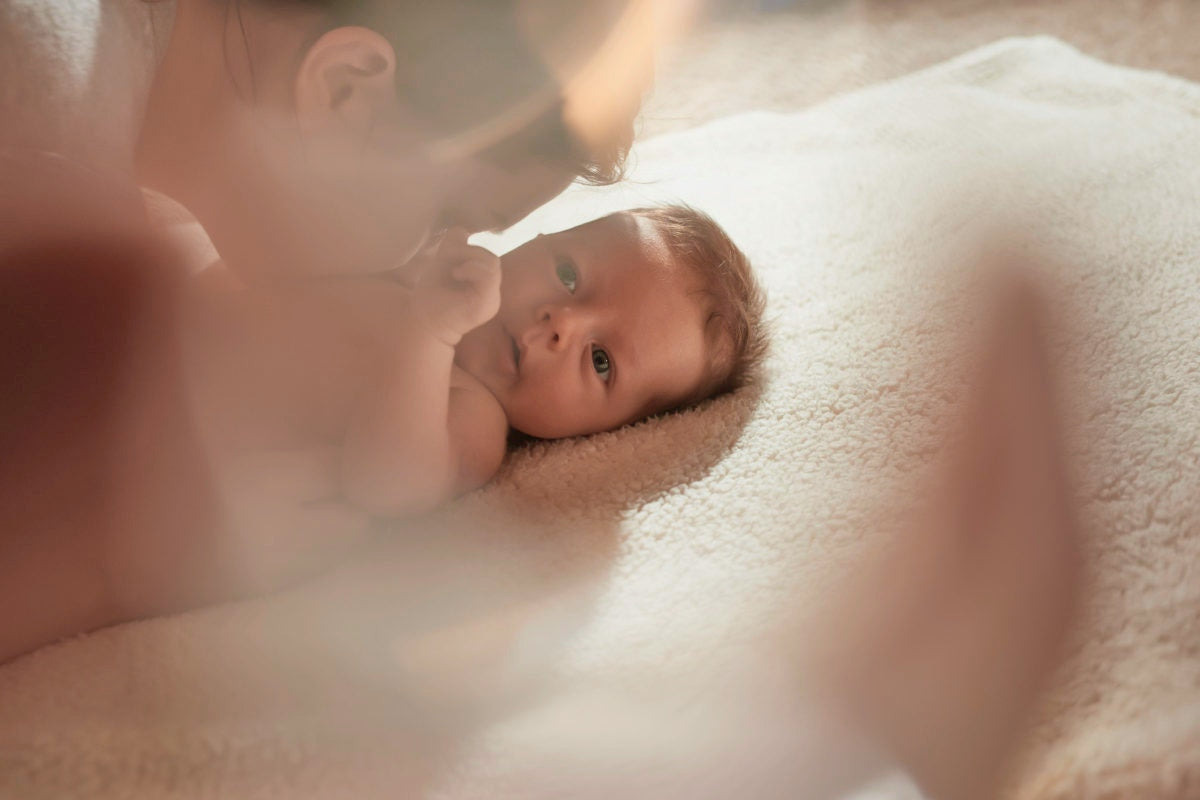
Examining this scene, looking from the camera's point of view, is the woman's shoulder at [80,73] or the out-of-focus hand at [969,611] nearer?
the out-of-focus hand at [969,611]

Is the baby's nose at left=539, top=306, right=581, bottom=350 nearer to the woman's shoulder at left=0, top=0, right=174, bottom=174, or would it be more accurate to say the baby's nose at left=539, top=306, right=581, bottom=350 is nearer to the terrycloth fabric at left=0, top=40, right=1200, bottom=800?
the terrycloth fabric at left=0, top=40, right=1200, bottom=800

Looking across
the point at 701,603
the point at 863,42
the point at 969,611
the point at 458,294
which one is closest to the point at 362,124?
the point at 458,294

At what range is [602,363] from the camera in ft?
2.74

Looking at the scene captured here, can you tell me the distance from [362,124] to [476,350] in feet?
0.71

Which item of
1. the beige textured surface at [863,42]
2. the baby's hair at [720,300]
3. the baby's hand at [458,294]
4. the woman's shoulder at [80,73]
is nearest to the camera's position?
the baby's hand at [458,294]

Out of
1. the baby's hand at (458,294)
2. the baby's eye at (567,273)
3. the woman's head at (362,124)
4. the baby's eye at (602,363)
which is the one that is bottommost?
the baby's eye at (602,363)

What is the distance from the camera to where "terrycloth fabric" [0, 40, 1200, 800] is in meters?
0.53

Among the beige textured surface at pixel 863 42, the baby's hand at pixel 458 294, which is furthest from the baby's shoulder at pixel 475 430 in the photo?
the beige textured surface at pixel 863 42

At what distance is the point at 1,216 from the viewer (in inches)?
25.7

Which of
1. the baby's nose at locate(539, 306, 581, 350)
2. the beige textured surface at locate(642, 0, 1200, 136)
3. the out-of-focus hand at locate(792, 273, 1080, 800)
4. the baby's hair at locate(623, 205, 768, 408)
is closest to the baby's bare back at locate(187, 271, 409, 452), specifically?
the baby's nose at locate(539, 306, 581, 350)

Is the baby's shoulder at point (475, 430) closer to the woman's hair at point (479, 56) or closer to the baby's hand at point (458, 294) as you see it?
the baby's hand at point (458, 294)

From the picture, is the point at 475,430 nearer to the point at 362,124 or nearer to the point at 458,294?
the point at 458,294

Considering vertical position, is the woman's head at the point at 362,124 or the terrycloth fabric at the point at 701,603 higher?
the woman's head at the point at 362,124

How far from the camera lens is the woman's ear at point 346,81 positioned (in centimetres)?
69
